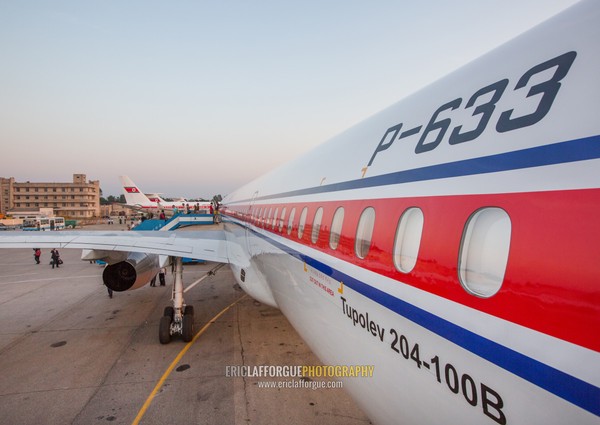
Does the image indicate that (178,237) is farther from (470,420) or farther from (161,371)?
(470,420)

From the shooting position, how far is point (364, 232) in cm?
305

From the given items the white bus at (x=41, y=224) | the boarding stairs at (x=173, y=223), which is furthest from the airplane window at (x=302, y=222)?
the white bus at (x=41, y=224)

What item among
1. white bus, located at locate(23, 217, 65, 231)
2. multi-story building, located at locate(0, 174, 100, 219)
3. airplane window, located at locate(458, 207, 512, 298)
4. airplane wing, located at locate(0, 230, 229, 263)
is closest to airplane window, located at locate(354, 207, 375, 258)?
airplane window, located at locate(458, 207, 512, 298)

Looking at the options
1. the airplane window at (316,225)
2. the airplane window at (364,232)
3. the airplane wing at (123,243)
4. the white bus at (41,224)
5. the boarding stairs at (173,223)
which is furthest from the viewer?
the white bus at (41,224)

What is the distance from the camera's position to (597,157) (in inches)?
54.6

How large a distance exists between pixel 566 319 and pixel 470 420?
0.88 m

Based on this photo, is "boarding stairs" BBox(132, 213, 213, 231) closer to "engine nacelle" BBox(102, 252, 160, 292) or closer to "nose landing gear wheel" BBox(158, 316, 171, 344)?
"engine nacelle" BBox(102, 252, 160, 292)

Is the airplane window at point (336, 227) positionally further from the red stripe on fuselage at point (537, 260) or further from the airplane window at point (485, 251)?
the airplane window at point (485, 251)

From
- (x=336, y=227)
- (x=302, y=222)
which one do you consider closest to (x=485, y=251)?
(x=336, y=227)

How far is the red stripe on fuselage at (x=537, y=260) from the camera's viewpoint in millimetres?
1350

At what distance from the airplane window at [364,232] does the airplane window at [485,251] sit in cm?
102

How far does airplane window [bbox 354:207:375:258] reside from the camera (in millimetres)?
2951

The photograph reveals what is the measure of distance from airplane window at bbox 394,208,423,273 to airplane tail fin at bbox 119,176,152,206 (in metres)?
49.2

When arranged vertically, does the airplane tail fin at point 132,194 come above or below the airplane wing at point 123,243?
above
